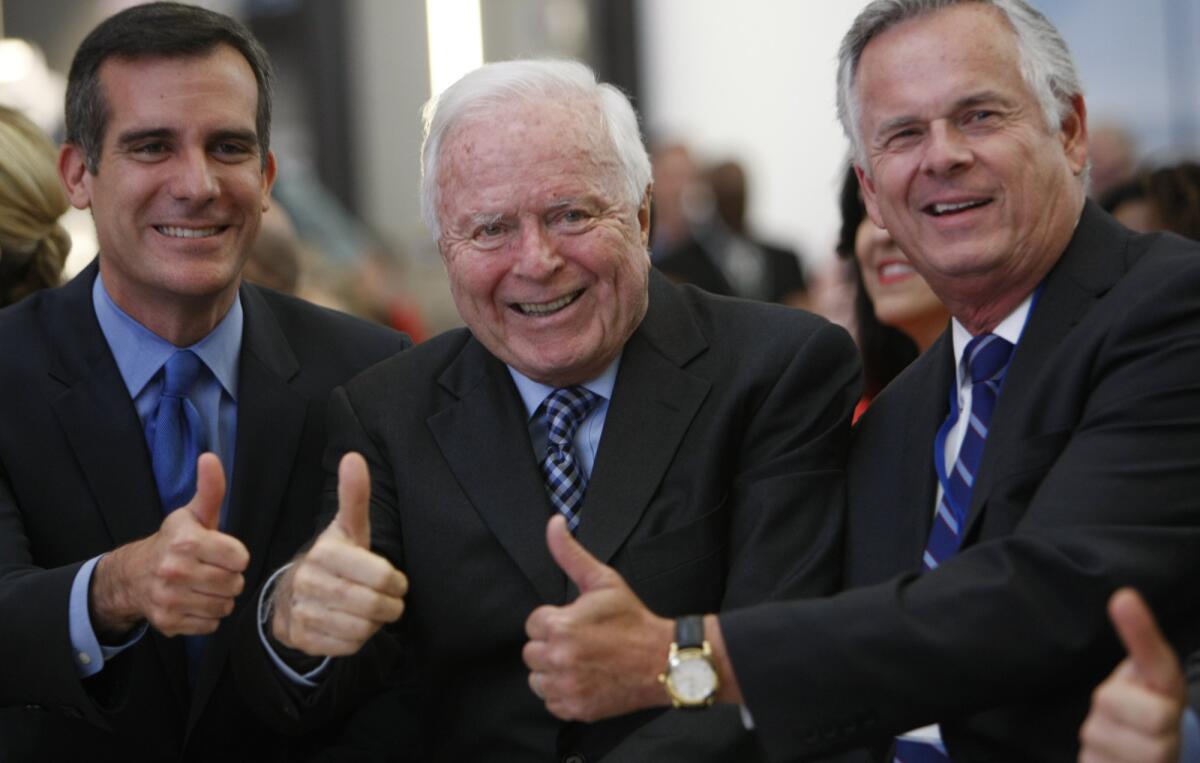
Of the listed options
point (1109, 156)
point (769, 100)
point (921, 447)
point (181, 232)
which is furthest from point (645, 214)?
point (769, 100)

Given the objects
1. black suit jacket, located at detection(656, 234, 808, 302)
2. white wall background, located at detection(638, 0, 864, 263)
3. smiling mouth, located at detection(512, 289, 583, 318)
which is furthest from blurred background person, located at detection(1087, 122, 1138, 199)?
smiling mouth, located at detection(512, 289, 583, 318)

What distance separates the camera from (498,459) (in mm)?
2617

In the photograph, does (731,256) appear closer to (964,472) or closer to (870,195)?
(870,195)

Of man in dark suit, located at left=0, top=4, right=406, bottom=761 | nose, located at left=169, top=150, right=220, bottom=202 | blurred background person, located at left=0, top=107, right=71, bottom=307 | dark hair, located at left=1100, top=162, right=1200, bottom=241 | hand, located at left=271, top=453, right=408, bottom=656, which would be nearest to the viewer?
hand, located at left=271, top=453, right=408, bottom=656

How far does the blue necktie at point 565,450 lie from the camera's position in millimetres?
2611

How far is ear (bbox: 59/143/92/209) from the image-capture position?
120 inches

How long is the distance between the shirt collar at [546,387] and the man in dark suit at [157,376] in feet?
1.62

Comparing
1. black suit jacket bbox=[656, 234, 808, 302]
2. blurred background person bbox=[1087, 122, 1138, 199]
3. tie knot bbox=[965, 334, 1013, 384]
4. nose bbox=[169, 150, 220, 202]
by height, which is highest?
nose bbox=[169, 150, 220, 202]

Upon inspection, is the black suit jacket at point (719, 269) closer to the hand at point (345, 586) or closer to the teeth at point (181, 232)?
the teeth at point (181, 232)

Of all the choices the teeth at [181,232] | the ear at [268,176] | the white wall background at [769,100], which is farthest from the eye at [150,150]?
the white wall background at [769,100]

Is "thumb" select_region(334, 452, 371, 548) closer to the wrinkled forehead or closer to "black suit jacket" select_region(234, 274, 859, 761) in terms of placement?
"black suit jacket" select_region(234, 274, 859, 761)

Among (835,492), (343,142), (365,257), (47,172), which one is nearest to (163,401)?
(47,172)

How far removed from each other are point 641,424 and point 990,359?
550 mm

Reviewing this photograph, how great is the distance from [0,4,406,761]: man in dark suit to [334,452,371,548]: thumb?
1.85 ft
